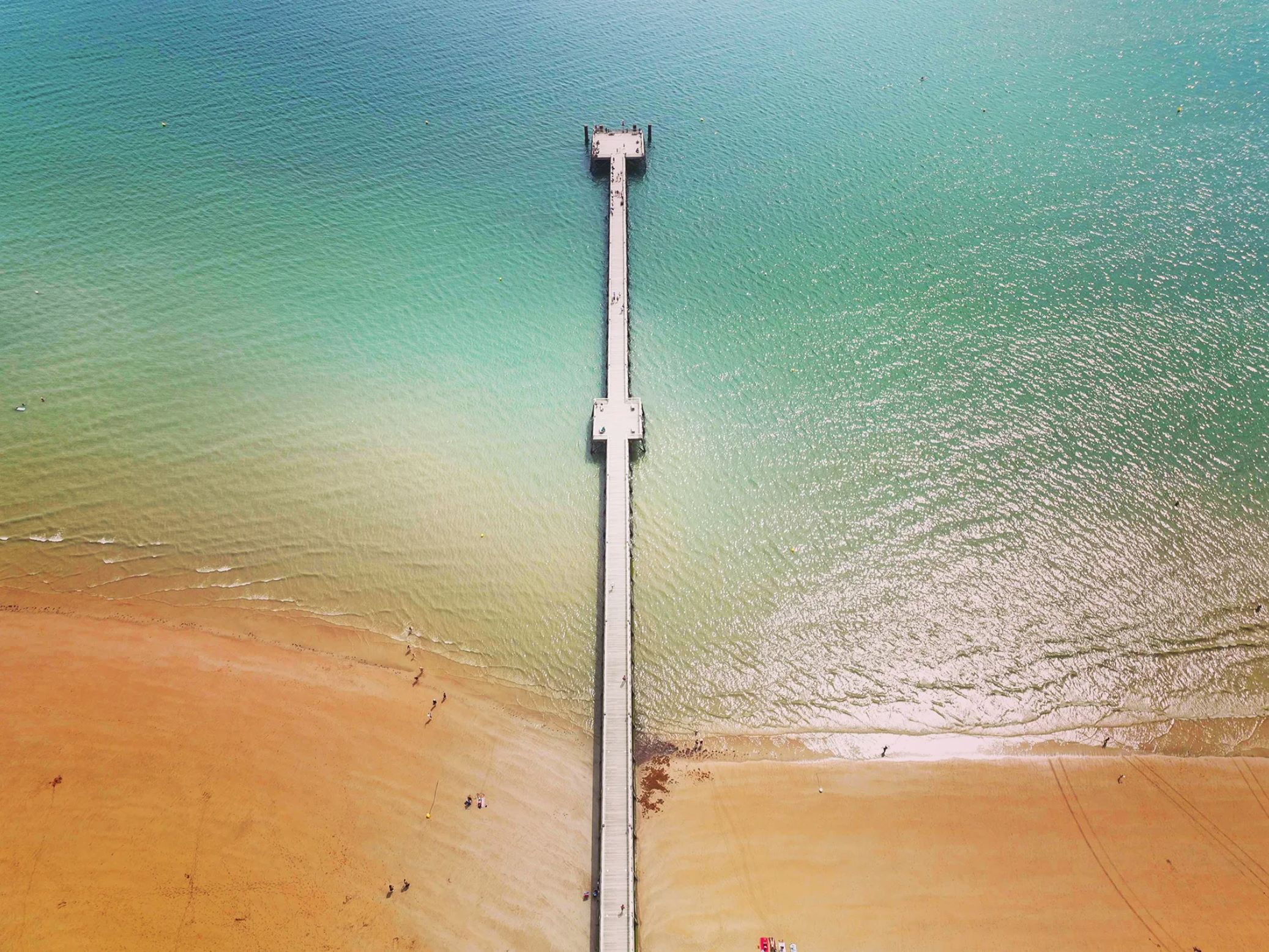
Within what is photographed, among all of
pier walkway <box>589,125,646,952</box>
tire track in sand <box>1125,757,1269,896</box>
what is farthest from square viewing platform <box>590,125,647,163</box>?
tire track in sand <box>1125,757,1269,896</box>

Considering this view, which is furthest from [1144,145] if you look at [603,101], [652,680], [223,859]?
[223,859]

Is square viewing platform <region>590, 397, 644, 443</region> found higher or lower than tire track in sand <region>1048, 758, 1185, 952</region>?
higher

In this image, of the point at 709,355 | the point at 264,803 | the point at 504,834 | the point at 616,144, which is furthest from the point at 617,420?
the point at 616,144

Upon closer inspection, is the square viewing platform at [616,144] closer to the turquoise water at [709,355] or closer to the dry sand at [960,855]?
the turquoise water at [709,355]

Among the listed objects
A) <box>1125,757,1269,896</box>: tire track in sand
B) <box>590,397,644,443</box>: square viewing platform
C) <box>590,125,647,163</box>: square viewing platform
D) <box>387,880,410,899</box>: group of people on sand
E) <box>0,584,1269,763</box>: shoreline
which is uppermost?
<box>590,125,647,163</box>: square viewing platform

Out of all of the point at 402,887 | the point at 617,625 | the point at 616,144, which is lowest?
the point at 402,887

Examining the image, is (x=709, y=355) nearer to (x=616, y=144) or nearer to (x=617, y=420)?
(x=617, y=420)

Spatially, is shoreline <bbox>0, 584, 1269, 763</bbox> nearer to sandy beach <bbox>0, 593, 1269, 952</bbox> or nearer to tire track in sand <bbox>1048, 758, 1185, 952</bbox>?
sandy beach <bbox>0, 593, 1269, 952</bbox>

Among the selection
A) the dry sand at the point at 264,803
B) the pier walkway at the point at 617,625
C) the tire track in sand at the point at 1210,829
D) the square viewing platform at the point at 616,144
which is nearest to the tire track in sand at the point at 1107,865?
the tire track in sand at the point at 1210,829
